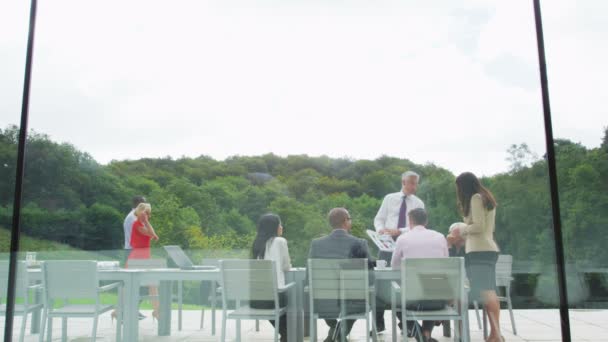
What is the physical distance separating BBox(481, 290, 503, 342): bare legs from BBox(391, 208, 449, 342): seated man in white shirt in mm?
282

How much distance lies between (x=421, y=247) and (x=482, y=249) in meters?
0.37

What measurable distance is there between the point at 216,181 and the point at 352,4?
5.13ft

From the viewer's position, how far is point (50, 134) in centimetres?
412

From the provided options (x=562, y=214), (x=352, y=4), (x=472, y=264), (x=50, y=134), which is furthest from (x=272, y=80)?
(x=562, y=214)

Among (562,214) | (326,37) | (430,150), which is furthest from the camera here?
(326,37)

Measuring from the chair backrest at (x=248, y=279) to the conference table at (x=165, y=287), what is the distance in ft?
0.24

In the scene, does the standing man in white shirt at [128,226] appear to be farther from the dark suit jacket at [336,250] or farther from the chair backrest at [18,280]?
the dark suit jacket at [336,250]

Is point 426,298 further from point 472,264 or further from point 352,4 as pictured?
point 352,4

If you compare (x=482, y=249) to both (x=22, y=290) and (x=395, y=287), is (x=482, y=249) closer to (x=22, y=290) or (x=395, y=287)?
(x=395, y=287)

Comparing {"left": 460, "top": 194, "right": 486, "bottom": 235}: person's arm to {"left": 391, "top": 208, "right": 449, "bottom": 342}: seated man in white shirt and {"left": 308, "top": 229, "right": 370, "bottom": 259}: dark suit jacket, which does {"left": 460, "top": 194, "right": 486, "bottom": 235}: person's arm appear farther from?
{"left": 308, "top": 229, "right": 370, "bottom": 259}: dark suit jacket

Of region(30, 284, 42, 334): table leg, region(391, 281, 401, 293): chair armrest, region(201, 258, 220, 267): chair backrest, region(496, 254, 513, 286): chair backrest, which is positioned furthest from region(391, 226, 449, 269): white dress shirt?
region(30, 284, 42, 334): table leg

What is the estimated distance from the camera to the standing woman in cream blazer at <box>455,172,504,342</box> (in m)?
3.80

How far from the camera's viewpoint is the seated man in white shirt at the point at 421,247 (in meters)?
3.79

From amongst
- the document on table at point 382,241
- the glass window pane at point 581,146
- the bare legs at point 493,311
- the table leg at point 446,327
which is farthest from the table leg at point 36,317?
the glass window pane at point 581,146
